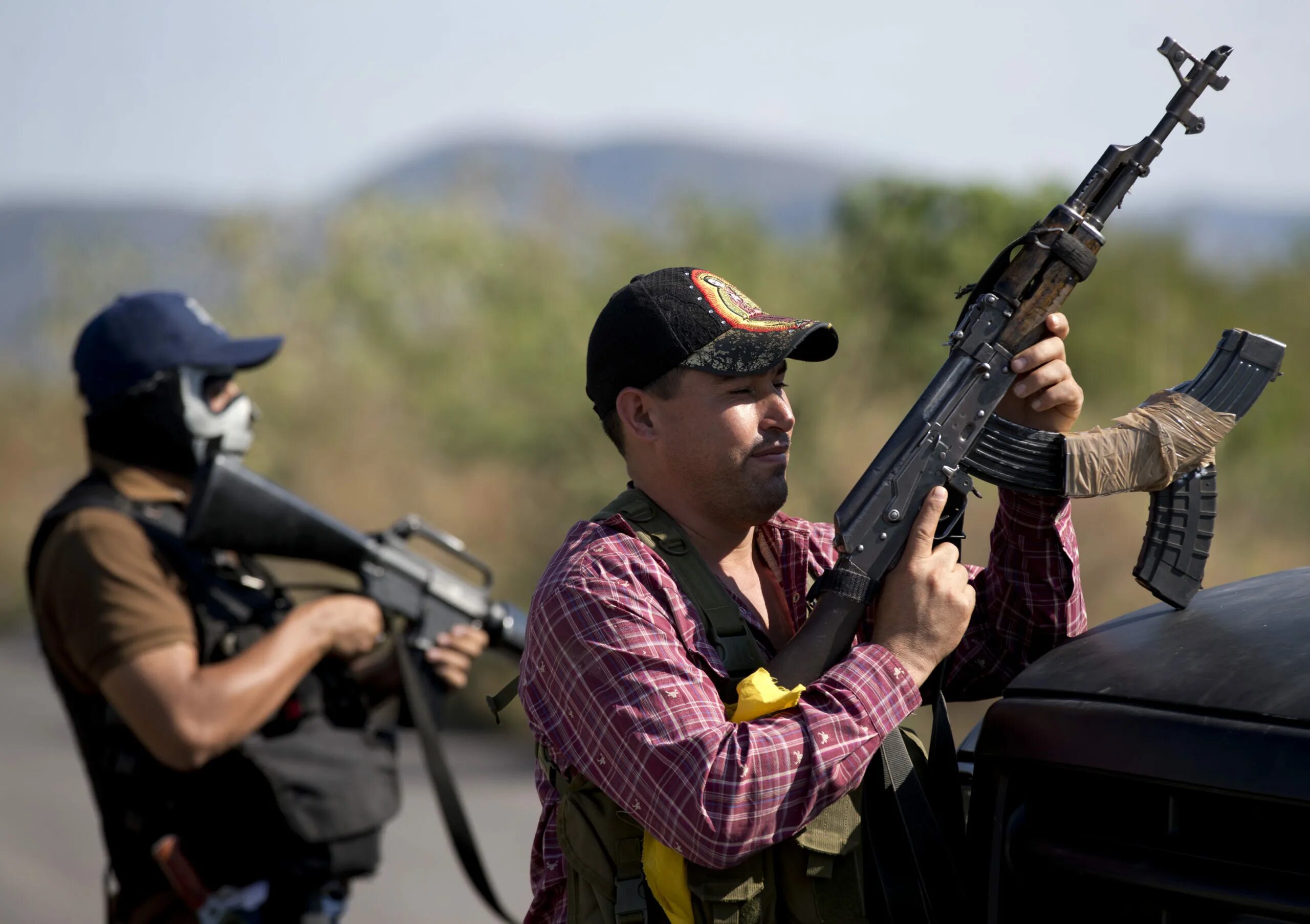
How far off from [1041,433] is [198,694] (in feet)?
6.68

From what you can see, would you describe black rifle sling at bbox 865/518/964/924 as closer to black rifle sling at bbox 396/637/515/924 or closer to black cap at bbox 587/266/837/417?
black cap at bbox 587/266/837/417

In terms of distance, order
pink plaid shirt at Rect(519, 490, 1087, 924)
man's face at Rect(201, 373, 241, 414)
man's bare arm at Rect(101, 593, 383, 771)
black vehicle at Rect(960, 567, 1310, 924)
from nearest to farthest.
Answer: black vehicle at Rect(960, 567, 1310, 924)
pink plaid shirt at Rect(519, 490, 1087, 924)
man's bare arm at Rect(101, 593, 383, 771)
man's face at Rect(201, 373, 241, 414)

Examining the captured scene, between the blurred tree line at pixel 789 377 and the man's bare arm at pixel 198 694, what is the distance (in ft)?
15.5

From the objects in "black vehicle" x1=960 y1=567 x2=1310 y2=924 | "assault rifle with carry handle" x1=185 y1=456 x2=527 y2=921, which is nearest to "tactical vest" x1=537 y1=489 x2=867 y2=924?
"black vehicle" x1=960 y1=567 x2=1310 y2=924

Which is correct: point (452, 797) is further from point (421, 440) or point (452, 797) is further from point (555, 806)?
point (421, 440)

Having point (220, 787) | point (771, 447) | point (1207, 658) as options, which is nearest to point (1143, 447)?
point (1207, 658)

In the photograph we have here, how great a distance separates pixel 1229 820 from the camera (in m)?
1.71

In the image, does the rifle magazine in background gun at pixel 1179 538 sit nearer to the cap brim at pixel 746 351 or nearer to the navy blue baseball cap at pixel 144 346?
the cap brim at pixel 746 351

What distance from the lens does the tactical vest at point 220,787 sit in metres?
3.31

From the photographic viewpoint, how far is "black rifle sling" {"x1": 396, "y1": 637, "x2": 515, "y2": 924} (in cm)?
387

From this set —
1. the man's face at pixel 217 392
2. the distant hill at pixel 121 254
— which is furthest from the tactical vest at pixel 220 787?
the distant hill at pixel 121 254

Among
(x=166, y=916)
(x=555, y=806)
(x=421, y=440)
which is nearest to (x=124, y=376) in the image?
(x=166, y=916)

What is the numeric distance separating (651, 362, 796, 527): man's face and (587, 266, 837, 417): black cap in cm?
4

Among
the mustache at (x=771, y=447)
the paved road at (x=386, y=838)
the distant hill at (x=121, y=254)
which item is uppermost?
the mustache at (x=771, y=447)
